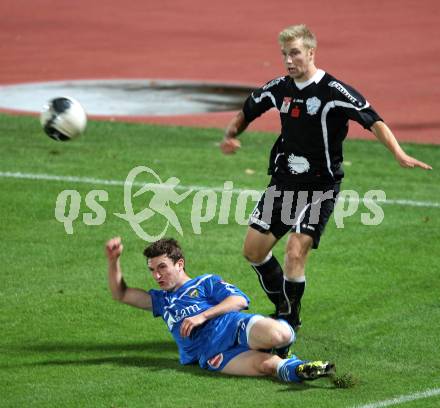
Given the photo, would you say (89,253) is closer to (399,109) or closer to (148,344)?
(148,344)

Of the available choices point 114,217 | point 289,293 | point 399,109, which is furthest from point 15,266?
point 399,109

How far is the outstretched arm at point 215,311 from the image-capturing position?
8859 millimetres

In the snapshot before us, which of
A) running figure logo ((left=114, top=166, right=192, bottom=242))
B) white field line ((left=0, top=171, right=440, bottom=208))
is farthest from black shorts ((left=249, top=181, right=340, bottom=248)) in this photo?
white field line ((left=0, top=171, right=440, bottom=208))

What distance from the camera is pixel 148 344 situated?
10000 mm

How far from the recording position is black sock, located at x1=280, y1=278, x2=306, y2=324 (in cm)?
999

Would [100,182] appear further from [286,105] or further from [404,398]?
[404,398]

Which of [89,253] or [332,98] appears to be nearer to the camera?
[332,98]

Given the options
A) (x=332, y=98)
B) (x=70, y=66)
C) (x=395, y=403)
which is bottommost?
(x=395, y=403)

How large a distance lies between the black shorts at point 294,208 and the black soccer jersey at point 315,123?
89mm

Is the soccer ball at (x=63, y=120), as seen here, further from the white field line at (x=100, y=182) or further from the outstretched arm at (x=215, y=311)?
the white field line at (x=100, y=182)

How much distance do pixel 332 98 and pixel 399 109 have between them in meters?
10.7

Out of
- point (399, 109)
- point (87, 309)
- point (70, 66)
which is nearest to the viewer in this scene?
point (87, 309)

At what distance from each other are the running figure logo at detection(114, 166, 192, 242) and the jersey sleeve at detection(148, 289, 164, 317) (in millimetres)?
3418

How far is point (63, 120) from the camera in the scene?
1130 cm
